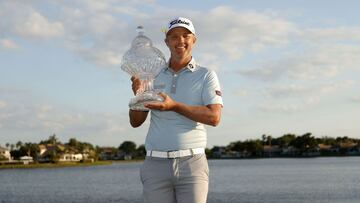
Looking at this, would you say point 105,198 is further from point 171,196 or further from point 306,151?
point 306,151

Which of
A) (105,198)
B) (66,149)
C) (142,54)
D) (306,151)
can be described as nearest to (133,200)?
(105,198)

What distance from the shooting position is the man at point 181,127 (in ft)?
12.3

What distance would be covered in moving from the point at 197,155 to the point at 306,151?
194m

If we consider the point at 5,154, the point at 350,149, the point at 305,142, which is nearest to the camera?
the point at 5,154

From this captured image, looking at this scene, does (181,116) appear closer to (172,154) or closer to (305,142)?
(172,154)

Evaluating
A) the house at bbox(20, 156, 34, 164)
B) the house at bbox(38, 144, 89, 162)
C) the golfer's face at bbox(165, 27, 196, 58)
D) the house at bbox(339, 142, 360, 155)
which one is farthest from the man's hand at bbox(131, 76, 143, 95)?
the house at bbox(339, 142, 360, 155)

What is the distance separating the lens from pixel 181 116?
381cm

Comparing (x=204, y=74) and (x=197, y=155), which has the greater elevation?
(x=204, y=74)

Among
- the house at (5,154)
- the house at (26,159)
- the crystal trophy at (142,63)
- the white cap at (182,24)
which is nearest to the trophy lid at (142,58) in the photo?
the crystal trophy at (142,63)

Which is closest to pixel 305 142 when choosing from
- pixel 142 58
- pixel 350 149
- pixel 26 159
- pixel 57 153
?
pixel 350 149

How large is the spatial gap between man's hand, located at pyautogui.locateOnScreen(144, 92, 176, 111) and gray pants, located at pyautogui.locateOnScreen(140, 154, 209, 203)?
0.36 metres

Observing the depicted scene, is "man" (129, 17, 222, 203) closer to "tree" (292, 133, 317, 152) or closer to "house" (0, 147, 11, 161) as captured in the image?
"house" (0, 147, 11, 161)

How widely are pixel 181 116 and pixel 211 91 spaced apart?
0.25 m

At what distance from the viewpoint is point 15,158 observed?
158m
